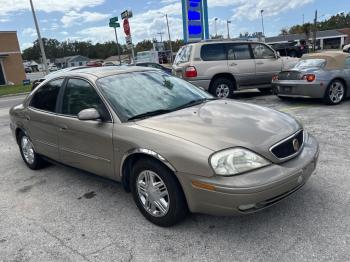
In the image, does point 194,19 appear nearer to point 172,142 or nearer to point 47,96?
point 47,96

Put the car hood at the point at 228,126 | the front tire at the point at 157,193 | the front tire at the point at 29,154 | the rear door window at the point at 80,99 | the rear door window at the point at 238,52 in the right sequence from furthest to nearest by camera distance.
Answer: the rear door window at the point at 238,52, the front tire at the point at 29,154, the rear door window at the point at 80,99, the front tire at the point at 157,193, the car hood at the point at 228,126

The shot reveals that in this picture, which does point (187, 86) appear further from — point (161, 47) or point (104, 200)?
point (161, 47)

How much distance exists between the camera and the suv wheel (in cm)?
1028

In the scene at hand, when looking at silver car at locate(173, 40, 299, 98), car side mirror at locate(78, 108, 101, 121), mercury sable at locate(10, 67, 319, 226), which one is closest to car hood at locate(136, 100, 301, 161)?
mercury sable at locate(10, 67, 319, 226)

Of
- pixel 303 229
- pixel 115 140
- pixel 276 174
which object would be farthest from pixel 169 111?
pixel 303 229

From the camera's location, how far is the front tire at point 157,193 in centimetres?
308

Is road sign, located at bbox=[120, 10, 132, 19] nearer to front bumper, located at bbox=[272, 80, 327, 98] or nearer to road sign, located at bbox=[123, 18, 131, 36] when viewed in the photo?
road sign, located at bbox=[123, 18, 131, 36]

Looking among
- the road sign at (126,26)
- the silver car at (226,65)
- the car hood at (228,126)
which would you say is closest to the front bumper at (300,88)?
the silver car at (226,65)

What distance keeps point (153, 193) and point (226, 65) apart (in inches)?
302

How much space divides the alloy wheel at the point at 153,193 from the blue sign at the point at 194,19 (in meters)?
13.3

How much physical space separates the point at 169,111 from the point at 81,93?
1161mm

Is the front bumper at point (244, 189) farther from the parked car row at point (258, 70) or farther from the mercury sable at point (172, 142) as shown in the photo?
the parked car row at point (258, 70)

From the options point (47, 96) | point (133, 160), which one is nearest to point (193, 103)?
point (133, 160)

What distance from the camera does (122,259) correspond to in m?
2.89
